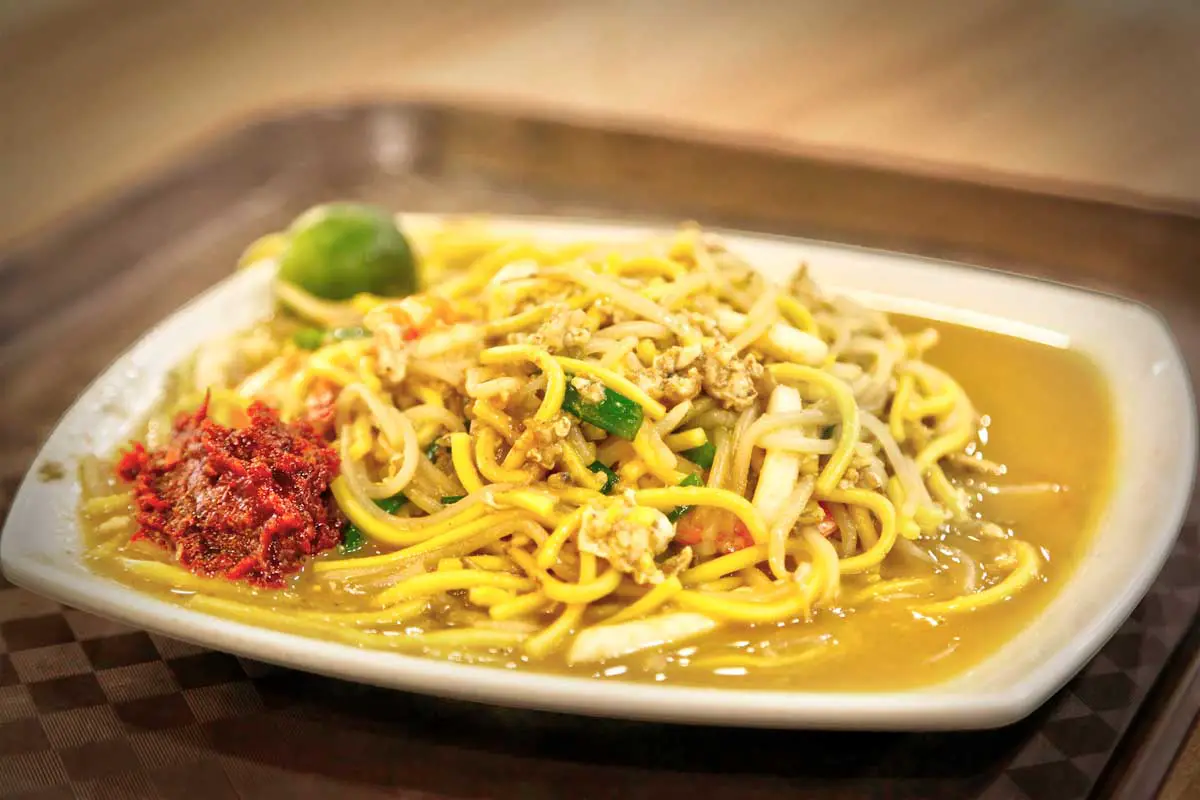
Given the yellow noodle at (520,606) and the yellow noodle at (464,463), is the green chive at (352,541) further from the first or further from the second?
the yellow noodle at (520,606)

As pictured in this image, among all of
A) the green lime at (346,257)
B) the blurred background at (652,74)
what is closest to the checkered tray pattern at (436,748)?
the green lime at (346,257)

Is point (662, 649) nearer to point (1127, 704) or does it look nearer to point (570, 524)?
point (570, 524)

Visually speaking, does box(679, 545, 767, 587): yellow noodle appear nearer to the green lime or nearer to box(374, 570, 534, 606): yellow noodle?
box(374, 570, 534, 606): yellow noodle

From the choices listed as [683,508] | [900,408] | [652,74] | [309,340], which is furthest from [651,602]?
[652,74]

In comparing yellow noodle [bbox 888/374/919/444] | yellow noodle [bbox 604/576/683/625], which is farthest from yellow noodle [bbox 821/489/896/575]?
yellow noodle [bbox 604/576/683/625]

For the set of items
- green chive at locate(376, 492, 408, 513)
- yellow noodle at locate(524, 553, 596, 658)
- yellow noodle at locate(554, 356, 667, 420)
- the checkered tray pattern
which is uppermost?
yellow noodle at locate(554, 356, 667, 420)

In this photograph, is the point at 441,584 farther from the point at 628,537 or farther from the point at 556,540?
the point at 628,537
